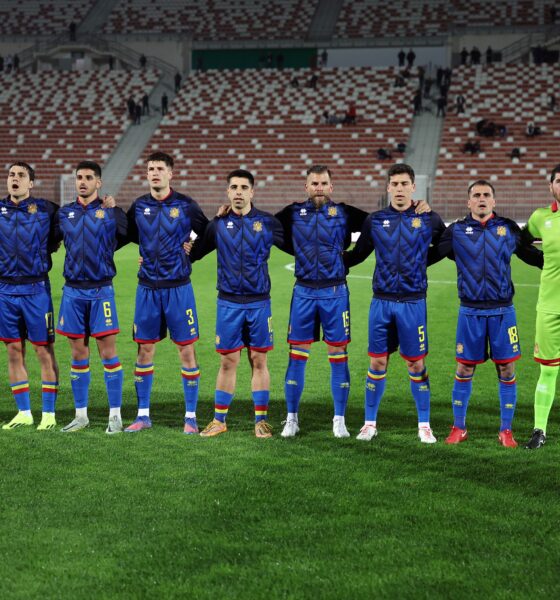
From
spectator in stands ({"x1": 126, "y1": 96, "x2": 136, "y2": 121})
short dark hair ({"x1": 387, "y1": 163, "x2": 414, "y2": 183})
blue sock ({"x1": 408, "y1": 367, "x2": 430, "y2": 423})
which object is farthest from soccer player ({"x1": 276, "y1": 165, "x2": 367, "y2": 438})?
spectator in stands ({"x1": 126, "y1": 96, "x2": 136, "y2": 121})

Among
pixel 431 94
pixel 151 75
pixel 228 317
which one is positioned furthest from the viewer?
pixel 151 75

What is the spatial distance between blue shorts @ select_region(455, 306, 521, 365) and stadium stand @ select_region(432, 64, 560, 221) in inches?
928

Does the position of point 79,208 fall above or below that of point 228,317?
above

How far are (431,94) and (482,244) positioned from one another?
35.8 metres

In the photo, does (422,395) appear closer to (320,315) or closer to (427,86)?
(320,315)

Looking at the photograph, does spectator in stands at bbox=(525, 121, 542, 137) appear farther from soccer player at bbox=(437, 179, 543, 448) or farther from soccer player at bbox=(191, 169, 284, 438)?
soccer player at bbox=(191, 169, 284, 438)

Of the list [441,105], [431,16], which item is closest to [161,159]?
[441,105]

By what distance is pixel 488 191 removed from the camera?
675 cm

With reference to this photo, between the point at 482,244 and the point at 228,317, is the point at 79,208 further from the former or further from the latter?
the point at 482,244

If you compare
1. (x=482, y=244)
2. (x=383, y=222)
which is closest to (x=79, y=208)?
(x=383, y=222)

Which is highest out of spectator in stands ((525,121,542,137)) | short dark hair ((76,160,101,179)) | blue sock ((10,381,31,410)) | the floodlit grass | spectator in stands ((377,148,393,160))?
spectator in stands ((525,121,542,137))

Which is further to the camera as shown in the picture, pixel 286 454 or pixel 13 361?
pixel 13 361

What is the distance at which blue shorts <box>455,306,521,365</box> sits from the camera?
6.68 m

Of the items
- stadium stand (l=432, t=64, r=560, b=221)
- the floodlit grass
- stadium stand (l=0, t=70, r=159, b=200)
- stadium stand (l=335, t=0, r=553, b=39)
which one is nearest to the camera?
the floodlit grass
